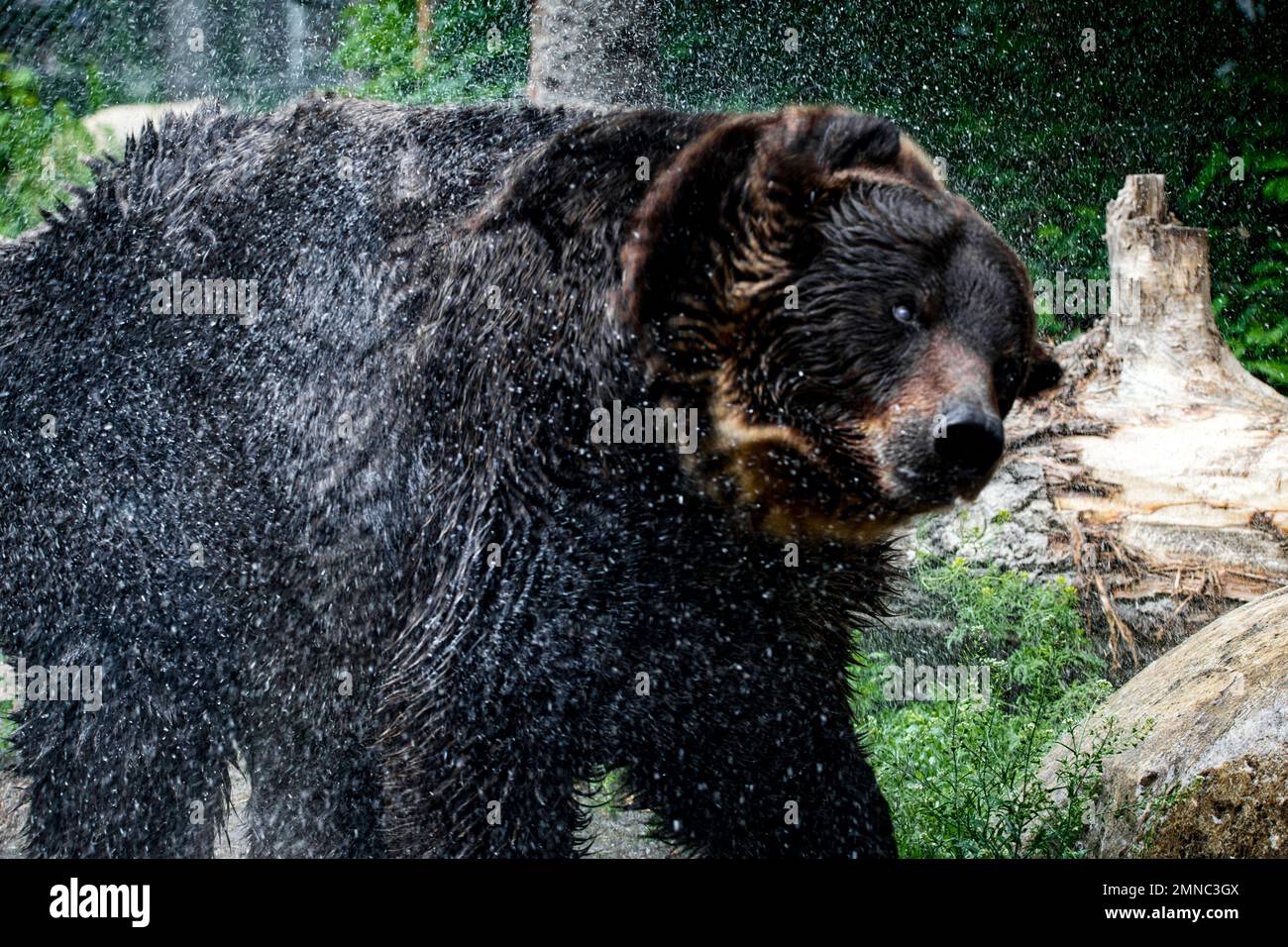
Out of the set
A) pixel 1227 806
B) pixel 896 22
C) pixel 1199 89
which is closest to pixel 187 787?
pixel 1227 806

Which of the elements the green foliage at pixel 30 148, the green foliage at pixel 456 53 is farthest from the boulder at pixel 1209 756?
the green foliage at pixel 30 148

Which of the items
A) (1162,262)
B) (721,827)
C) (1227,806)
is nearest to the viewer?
(1227,806)

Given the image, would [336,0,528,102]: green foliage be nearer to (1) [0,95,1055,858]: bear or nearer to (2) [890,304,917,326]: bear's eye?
(1) [0,95,1055,858]: bear

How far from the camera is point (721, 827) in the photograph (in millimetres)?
3176

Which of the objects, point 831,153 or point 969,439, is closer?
point 969,439

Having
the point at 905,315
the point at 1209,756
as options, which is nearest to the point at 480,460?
the point at 905,315

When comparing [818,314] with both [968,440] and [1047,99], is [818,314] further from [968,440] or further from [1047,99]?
[1047,99]

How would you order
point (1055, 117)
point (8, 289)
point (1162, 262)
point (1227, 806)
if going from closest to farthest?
point (1227, 806), point (8, 289), point (1162, 262), point (1055, 117)

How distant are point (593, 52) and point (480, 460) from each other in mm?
2971

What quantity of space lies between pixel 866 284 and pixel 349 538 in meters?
1.45

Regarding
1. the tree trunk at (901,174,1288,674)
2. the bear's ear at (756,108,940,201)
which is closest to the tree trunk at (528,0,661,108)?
the tree trunk at (901,174,1288,674)

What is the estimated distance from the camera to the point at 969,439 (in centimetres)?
252
